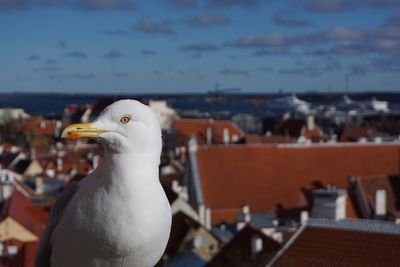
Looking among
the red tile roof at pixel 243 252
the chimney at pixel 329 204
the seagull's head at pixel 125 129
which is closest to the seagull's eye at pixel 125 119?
the seagull's head at pixel 125 129

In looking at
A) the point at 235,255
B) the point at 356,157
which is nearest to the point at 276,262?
the point at 235,255

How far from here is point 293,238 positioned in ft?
33.9

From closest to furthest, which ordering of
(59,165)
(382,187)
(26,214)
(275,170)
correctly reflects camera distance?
1. (26,214)
2. (382,187)
3. (275,170)
4. (59,165)

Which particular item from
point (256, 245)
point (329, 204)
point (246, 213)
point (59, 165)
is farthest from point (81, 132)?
point (59, 165)

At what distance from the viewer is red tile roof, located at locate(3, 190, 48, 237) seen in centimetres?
1555

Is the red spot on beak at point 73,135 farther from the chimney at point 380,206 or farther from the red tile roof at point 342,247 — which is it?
the chimney at point 380,206

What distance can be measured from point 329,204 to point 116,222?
48.6 ft

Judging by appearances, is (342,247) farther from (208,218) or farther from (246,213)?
(208,218)

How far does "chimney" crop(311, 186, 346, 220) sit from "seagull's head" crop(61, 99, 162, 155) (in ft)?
46.7

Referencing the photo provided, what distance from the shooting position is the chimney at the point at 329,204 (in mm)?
16734

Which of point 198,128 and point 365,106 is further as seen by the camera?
point 365,106

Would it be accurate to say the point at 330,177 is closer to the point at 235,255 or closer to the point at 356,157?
the point at 356,157

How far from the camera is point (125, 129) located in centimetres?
275

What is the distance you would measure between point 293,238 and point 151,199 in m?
7.82
